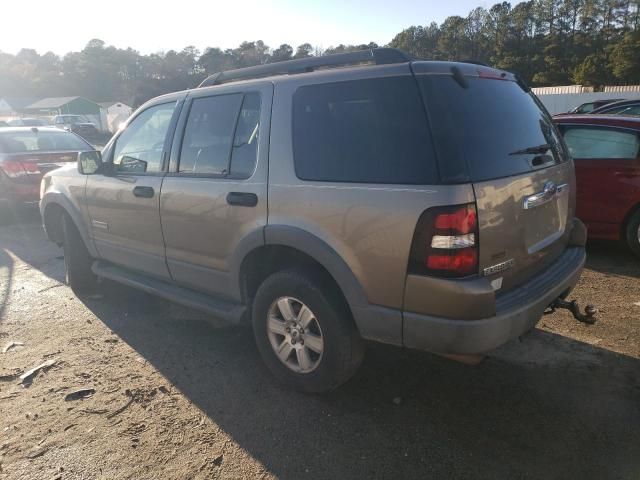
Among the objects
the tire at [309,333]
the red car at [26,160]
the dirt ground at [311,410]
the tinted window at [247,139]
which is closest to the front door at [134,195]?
the dirt ground at [311,410]

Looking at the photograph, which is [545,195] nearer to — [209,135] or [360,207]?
[360,207]

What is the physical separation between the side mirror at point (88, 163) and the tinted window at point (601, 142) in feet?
16.5

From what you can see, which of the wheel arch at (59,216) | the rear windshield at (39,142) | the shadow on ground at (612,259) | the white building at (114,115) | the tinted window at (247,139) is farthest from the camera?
the white building at (114,115)

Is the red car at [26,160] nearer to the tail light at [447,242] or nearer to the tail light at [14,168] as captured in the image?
the tail light at [14,168]

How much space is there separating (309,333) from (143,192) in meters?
1.86

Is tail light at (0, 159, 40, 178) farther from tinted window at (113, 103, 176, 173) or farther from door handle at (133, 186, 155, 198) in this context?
door handle at (133, 186, 155, 198)

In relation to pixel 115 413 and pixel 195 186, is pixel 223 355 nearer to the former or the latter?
pixel 115 413

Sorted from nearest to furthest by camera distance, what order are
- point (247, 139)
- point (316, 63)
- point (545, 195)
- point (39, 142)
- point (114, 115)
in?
1. point (545, 195)
2. point (316, 63)
3. point (247, 139)
4. point (39, 142)
5. point (114, 115)

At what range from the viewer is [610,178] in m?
5.52

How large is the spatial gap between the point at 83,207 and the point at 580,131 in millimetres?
5574

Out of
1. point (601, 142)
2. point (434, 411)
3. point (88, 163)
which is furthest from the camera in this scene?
point (601, 142)

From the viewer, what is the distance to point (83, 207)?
15.5ft

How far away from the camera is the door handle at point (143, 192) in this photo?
3.86m

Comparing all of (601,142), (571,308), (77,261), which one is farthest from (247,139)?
(601,142)
